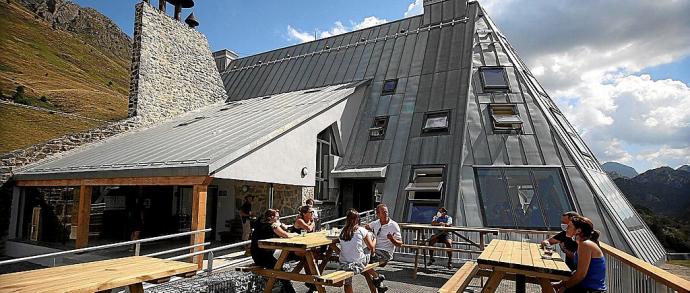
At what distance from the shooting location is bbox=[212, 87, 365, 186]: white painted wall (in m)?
8.09

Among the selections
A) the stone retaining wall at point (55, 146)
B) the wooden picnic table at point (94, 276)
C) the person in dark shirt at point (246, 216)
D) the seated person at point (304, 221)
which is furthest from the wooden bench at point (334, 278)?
the stone retaining wall at point (55, 146)

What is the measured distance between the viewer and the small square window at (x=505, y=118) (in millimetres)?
10695

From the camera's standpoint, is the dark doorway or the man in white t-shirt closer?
the man in white t-shirt

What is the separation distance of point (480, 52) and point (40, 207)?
1562 centimetres

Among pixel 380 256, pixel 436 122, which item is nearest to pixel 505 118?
pixel 436 122

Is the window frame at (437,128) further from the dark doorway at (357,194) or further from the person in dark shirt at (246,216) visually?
the person in dark shirt at (246,216)

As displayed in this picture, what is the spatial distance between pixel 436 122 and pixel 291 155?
475cm

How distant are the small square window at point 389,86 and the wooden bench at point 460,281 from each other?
29.4ft

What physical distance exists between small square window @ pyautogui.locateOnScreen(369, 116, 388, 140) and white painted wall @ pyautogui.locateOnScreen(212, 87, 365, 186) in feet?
2.58

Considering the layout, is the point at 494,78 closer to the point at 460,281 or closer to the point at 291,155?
the point at 291,155

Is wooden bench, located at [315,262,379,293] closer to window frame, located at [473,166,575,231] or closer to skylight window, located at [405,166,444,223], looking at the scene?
skylight window, located at [405,166,444,223]

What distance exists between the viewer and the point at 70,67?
2677 inches

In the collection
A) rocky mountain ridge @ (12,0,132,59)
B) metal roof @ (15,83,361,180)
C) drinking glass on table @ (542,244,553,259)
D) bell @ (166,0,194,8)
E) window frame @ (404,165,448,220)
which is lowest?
drinking glass on table @ (542,244,553,259)

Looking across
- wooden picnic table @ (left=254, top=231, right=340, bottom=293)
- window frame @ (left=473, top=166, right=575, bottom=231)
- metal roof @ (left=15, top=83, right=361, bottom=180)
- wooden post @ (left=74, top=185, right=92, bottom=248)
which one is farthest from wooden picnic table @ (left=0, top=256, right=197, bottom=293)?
window frame @ (left=473, top=166, right=575, bottom=231)
